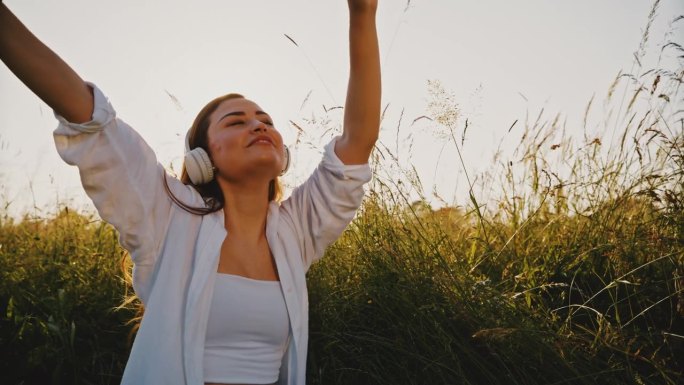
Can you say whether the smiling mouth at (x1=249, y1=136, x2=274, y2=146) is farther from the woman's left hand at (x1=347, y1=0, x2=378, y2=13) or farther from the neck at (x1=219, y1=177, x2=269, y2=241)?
the woman's left hand at (x1=347, y1=0, x2=378, y2=13)

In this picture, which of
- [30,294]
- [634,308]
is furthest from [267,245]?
[30,294]

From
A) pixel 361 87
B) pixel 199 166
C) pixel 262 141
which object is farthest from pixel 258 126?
pixel 361 87

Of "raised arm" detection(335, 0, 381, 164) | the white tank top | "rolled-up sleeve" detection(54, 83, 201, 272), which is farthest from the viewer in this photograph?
"raised arm" detection(335, 0, 381, 164)

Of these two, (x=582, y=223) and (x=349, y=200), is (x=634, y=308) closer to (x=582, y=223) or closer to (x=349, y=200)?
(x=582, y=223)

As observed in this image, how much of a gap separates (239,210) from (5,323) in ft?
5.43

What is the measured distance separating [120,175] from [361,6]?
36.0 inches

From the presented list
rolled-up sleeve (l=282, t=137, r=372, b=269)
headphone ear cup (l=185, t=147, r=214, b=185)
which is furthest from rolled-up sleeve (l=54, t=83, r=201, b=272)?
rolled-up sleeve (l=282, t=137, r=372, b=269)

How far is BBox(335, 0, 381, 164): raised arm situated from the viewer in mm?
1848

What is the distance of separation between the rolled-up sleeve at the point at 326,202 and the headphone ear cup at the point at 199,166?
1.01ft

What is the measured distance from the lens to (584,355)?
180 cm

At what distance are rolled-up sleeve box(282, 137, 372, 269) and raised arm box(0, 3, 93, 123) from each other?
2.62 ft

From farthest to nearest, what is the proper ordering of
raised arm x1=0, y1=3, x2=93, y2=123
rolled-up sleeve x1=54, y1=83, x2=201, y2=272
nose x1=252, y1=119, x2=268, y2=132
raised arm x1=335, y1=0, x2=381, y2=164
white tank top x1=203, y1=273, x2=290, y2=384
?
nose x1=252, y1=119, x2=268, y2=132 < raised arm x1=335, y1=0, x2=381, y2=164 < white tank top x1=203, y1=273, x2=290, y2=384 < rolled-up sleeve x1=54, y1=83, x2=201, y2=272 < raised arm x1=0, y1=3, x2=93, y2=123

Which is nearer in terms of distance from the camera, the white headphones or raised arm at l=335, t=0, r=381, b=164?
raised arm at l=335, t=0, r=381, b=164

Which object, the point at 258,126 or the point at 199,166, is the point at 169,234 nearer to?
the point at 199,166
